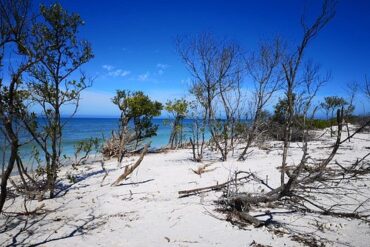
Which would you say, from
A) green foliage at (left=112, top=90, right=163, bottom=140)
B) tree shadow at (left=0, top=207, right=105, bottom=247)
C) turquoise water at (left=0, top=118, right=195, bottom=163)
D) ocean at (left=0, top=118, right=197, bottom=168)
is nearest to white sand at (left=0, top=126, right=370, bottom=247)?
tree shadow at (left=0, top=207, right=105, bottom=247)

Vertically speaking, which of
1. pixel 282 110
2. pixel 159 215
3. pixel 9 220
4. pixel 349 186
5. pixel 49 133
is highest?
pixel 282 110

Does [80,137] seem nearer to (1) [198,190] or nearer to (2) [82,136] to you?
(2) [82,136]

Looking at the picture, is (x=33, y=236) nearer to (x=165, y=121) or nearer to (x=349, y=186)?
(x=349, y=186)

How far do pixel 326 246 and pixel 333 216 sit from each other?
118 cm

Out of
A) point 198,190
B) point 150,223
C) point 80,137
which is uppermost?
point 198,190

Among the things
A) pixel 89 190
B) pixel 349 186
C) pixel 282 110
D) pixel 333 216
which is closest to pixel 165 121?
pixel 282 110

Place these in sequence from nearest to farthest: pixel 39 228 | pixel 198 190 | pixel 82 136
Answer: pixel 39 228
pixel 198 190
pixel 82 136

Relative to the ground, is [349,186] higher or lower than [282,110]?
lower

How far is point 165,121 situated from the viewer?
62.2 feet

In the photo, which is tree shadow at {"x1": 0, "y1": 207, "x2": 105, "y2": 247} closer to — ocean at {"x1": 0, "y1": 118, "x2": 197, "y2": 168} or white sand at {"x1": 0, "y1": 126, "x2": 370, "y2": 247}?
white sand at {"x1": 0, "y1": 126, "x2": 370, "y2": 247}

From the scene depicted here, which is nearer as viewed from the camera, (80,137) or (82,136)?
(80,137)

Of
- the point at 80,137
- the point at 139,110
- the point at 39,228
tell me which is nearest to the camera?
the point at 39,228

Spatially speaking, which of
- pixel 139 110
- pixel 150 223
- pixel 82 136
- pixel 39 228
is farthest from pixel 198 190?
pixel 82 136

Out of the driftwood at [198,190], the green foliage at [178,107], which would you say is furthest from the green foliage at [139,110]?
the driftwood at [198,190]
